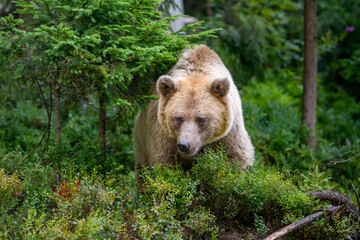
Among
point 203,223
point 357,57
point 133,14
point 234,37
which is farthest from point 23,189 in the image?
point 357,57

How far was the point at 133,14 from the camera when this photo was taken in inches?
209

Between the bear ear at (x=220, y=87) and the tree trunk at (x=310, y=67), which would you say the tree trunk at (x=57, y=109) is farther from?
the tree trunk at (x=310, y=67)

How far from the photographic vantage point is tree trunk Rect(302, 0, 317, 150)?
824cm

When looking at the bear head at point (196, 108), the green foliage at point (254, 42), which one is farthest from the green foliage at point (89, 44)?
the green foliage at point (254, 42)

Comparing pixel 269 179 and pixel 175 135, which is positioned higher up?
pixel 175 135

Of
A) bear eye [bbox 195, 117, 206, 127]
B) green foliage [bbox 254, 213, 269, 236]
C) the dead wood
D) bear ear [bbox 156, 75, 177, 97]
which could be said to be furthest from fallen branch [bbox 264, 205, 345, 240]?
bear ear [bbox 156, 75, 177, 97]

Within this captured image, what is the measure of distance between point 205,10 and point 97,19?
12.2 m

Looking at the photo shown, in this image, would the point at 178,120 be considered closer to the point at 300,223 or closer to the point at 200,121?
the point at 200,121

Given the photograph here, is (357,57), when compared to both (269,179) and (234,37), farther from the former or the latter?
(269,179)

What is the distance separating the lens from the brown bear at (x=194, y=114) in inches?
196

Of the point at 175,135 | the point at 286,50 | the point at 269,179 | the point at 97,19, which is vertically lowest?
the point at 286,50

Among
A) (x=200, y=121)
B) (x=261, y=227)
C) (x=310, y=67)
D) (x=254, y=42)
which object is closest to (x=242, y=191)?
(x=261, y=227)

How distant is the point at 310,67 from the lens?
839 centimetres

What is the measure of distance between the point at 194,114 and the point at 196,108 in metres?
0.09
